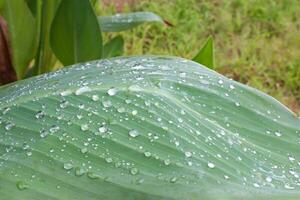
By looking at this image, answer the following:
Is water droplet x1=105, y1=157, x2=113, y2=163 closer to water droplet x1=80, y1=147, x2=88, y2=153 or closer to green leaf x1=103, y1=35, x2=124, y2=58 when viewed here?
water droplet x1=80, y1=147, x2=88, y2=153

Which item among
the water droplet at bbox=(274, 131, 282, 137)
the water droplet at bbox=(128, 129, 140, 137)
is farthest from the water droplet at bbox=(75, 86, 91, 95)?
the water droplet at bbox=(274, 131, 282, 137)

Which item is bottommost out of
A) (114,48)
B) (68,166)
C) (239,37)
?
(239,37)

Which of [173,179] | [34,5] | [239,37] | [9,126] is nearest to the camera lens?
[173,179]

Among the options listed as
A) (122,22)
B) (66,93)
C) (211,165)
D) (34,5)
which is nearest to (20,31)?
(34,5)

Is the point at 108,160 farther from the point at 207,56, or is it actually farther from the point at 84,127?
the point at 207,56

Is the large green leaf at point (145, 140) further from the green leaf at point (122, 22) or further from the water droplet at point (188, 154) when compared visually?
the green leaf at point (122, 22)

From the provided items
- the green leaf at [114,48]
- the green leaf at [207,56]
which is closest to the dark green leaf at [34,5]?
the green leaf at [114,48]
